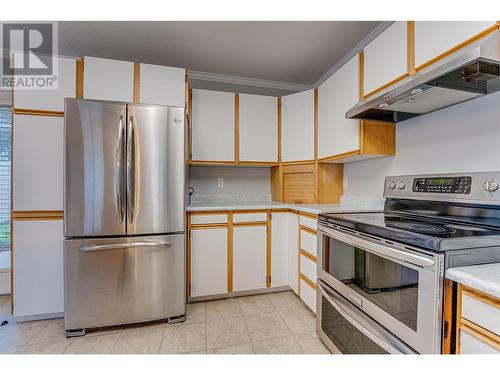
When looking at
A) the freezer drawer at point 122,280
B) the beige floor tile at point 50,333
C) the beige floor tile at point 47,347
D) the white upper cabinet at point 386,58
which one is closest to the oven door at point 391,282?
the white upper cabinet at point 386,58

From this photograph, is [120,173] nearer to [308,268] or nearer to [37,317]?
[37,317]

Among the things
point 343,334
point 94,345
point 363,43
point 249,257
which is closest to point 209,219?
point 249,257

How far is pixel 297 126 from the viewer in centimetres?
257

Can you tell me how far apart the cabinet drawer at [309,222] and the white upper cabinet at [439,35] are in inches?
47.9

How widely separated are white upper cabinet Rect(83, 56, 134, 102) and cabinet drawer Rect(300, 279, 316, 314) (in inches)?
88.4

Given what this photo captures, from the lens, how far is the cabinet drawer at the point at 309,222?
187 centimetres

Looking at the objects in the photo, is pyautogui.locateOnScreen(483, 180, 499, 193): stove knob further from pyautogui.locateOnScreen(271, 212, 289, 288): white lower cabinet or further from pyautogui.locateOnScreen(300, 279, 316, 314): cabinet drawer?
pyautogui.locateOnScreen(271, 212, 289, 288): white lower cabinet

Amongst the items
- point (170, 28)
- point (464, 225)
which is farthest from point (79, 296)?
point (464, 225)

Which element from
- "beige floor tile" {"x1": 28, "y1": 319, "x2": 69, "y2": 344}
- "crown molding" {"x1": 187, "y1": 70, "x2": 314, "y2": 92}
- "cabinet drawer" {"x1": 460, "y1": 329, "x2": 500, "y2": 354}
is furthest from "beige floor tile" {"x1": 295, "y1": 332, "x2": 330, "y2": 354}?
"crown molding" {"x1": 187, "y1": 70, "x2": 314, "y2": 92}

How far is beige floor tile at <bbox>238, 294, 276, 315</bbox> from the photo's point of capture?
2051mm

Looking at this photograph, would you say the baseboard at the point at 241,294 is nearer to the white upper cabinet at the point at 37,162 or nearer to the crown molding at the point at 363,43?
the white upper cabinet at the point at 37,162

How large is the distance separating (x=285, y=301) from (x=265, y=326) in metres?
0.45

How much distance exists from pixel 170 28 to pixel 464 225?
2.51 meters
